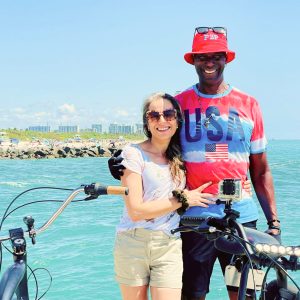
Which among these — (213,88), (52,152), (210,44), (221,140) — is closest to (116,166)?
(221,140)

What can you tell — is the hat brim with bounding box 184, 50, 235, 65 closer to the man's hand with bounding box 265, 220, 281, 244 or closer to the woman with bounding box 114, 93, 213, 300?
the woman with bounding box 114, 93, 213, 300

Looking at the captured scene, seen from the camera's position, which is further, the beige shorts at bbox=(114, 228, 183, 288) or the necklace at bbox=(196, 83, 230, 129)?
the necklace at bbox=(196, 83, 230, 129)

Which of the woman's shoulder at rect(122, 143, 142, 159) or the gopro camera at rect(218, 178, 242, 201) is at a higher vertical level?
the woman's shoulder at rect(122, 143, 142, 159)

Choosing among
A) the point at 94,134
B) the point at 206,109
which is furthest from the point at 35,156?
the point at 94,134

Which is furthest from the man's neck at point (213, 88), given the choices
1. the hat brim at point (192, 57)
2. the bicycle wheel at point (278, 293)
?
the bicycle wheel at point (278, 293)

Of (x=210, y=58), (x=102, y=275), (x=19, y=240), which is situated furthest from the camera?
(x=102, y=275)

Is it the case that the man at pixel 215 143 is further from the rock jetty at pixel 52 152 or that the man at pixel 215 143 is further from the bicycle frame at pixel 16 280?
the rock jetty at pixel 52 152

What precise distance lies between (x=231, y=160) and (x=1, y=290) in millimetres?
1480

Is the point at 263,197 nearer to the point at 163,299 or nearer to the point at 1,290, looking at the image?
the point at 163,299

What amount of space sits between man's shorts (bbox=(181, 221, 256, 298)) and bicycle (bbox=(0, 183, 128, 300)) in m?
0.88

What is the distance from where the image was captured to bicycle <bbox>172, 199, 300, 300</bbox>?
1.96 m

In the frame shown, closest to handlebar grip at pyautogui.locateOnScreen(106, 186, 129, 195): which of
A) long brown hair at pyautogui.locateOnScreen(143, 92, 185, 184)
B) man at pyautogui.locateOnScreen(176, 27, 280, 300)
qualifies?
long brown hair at pyautogui.locateOnScreen(143, 92, 185, 184)

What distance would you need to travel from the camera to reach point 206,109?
2977 millimetres

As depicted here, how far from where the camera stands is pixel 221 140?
2.94 m
